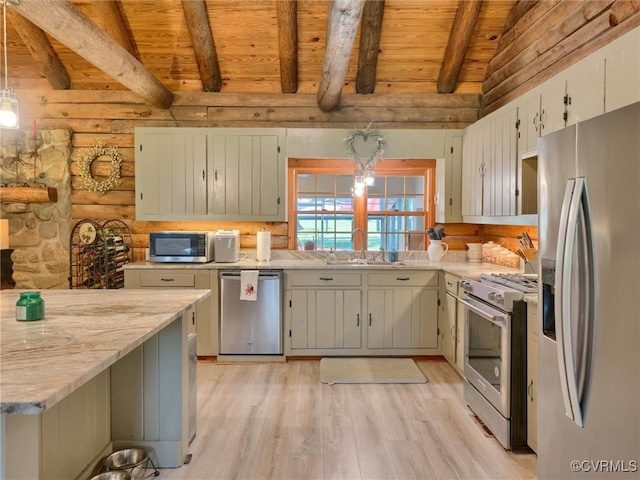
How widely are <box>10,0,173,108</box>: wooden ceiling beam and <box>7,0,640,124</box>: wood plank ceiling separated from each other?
2cm

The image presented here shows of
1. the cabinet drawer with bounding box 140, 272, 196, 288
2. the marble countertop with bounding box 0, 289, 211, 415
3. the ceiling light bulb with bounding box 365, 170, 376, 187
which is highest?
the ceiling light bulb with bounding box 365, 170, 376, 187

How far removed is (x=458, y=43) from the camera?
4223 mm

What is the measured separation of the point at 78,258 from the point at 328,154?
289cm

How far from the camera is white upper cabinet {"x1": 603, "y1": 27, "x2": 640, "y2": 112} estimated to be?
1.97 metres

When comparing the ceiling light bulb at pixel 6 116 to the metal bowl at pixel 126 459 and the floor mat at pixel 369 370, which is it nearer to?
the metal bowl at pixel 126 459

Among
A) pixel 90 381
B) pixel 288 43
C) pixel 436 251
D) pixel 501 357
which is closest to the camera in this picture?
pixel 90 381

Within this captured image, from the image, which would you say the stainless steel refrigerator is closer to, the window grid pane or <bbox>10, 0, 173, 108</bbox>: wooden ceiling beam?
<bbox>10, 0, 173, 108</bbox>: wooden ceiling beam

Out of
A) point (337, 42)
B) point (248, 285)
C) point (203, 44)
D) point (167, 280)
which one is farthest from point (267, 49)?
point (167, 280)

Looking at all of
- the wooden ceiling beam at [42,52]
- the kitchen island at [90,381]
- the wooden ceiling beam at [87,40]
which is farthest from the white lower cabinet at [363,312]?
the wooden ceiling beam at [42,52]

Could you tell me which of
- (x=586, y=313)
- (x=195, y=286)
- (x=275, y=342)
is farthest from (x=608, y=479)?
(x=195, y=286)

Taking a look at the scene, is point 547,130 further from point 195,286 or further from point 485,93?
point 195,286

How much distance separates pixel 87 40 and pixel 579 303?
332cm

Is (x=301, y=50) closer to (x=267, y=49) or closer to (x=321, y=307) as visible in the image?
(x=267, y=49)

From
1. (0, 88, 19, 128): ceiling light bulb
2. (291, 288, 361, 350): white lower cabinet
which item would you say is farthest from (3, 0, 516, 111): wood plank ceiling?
(291, 288, 361, 350): white lower cabinet
